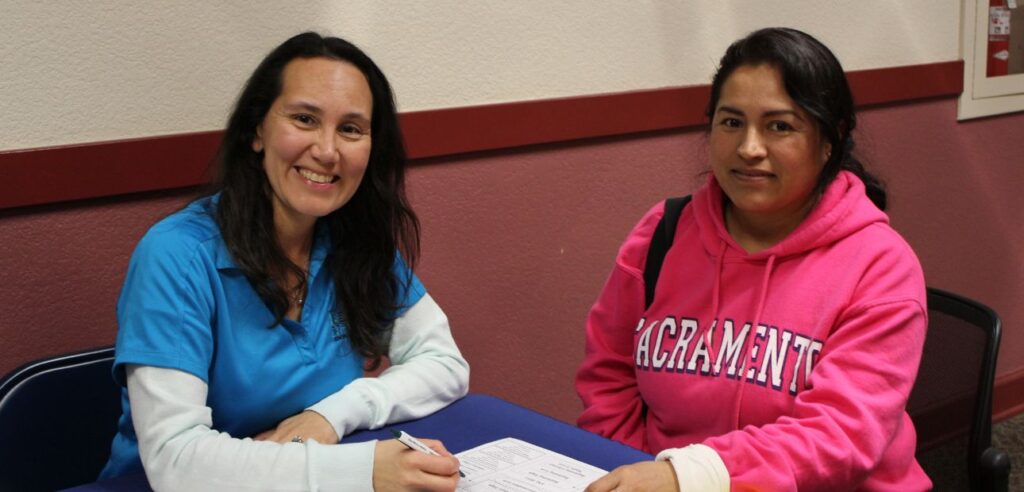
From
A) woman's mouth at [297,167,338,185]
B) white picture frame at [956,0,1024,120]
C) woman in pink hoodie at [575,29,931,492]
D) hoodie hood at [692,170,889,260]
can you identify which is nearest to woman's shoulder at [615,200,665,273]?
woman in pink hoodie at [575,29,931,492]

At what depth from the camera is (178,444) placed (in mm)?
1435

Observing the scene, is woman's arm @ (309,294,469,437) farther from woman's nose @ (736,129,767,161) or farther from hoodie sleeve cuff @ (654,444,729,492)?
woman's nose @ (736,129,767,161)

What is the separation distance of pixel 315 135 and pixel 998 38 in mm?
3165

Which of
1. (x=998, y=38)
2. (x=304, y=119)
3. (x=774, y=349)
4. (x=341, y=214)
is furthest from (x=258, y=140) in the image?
(x=998, y=38)

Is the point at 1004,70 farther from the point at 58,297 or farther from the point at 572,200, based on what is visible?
the point at 58,297

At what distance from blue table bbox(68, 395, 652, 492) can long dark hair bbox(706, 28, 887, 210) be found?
62cm

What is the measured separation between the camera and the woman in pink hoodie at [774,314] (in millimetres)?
1546

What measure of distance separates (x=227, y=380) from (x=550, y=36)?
1.46m

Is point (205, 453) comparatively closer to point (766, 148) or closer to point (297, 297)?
point (297, 297)

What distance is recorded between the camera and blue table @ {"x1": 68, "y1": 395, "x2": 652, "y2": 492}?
1543 millimetres

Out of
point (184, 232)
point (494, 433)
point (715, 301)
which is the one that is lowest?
point (494, 433)

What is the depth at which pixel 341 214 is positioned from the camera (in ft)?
6.28

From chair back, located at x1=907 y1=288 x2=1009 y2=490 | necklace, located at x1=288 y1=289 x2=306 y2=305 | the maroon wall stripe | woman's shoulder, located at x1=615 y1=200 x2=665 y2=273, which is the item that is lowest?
chair back, located at x1=907 y1=288 x2=1009 y2=490

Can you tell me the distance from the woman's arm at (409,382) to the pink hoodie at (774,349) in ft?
1.08
